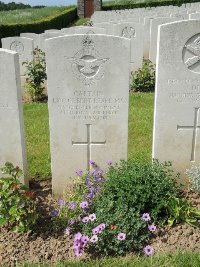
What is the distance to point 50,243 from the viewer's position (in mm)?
3502

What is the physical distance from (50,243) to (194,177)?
1732 millimetres

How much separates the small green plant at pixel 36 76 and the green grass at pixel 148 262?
5907 millimetres

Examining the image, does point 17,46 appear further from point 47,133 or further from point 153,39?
point 153,39

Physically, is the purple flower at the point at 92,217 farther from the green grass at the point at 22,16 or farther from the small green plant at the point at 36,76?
the green grass at the point at 22,16

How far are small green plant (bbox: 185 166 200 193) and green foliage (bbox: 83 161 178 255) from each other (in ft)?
0.83

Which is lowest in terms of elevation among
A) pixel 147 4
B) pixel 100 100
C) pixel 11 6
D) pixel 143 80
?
pixel 143 80

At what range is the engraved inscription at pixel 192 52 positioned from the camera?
389 centimetres

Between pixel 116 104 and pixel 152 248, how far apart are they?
153 centimetres

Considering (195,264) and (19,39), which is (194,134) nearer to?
(195,264)

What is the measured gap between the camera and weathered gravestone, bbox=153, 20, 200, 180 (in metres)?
3.86

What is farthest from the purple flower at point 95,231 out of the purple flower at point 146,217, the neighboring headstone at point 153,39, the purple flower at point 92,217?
the neighboring headstone at point 153,39

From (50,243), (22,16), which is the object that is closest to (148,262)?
(50,243)

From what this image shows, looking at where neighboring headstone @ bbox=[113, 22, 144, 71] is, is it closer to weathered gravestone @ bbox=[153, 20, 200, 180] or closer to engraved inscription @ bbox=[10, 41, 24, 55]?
engraved inscription @ bbox=[10, 41, 24, 55]

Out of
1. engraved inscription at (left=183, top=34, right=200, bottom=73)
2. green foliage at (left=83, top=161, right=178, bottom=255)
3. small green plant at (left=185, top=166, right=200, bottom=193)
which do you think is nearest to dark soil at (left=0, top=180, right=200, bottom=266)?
green foliage at (left=83, top=161, right=178, bottom=255)
